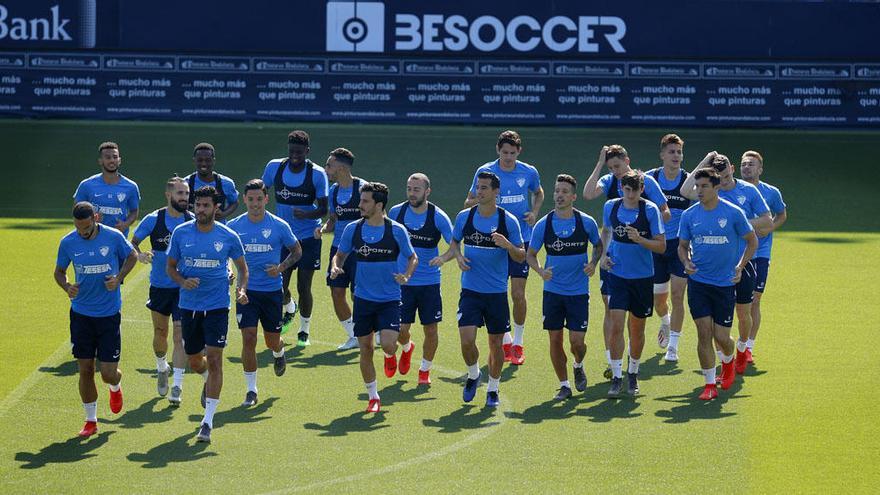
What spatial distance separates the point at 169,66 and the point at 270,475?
19.7m

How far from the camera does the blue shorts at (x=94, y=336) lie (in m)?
13.5

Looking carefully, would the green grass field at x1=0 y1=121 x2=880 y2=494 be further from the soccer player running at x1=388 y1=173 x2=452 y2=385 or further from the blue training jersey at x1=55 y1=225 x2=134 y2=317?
the blue training jersey at x1=55 y1=225 x2=134 y2=317

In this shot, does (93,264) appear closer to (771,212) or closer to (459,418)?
(459,418)

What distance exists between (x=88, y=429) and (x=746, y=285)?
713 cm

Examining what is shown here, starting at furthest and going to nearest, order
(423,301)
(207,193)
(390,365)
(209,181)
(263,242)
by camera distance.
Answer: (209,181) → (423,301) → (390,365) → (263,242) → (207,193)

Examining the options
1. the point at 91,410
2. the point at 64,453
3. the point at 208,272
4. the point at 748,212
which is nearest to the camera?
the point at 64,453

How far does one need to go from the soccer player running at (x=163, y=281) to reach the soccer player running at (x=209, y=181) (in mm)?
1489

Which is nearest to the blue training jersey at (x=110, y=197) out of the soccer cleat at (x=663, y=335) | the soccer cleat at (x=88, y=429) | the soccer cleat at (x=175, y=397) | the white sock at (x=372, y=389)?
the soccer cleat at (x=175, y=397)

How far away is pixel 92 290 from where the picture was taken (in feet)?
44.0

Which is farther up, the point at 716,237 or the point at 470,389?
the point at 716,237

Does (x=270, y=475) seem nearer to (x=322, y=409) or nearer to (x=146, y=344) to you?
(x=322, y=409)

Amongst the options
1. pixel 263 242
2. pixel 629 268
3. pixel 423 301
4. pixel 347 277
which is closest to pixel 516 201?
pixel 423 301

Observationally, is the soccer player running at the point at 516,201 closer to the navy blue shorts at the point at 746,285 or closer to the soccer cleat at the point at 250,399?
the navy blue shorts at the point at 746,285

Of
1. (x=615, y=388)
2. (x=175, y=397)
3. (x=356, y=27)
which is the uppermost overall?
(x=356, y=27)
